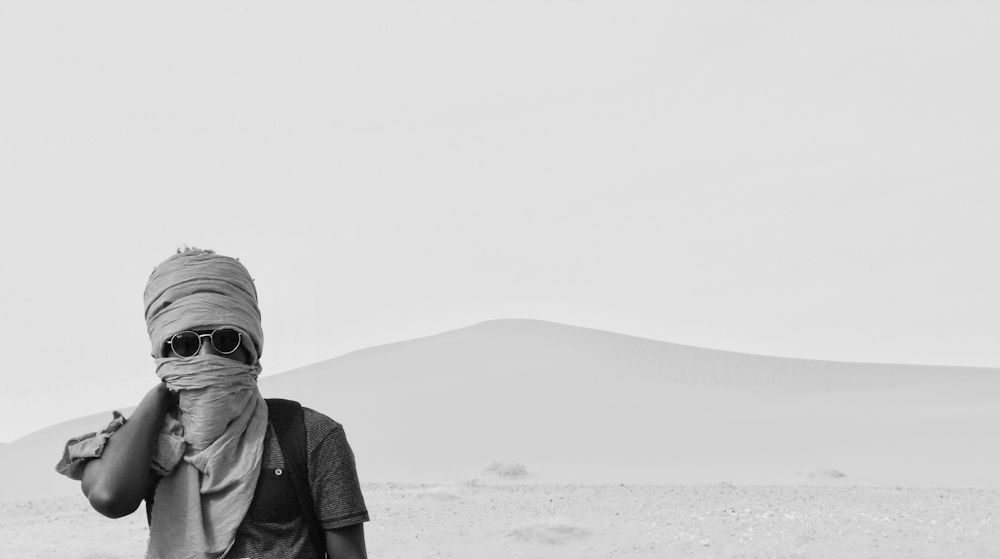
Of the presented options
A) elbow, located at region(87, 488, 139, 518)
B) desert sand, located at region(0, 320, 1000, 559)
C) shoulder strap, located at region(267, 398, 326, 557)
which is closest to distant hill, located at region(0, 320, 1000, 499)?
desert sand, located at region(0, 320, 1000, 559)

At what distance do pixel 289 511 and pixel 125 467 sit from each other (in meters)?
0.43

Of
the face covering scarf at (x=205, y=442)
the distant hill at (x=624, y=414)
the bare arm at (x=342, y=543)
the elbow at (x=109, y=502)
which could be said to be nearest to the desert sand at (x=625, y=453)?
the distant hill at (x=624, y=414)

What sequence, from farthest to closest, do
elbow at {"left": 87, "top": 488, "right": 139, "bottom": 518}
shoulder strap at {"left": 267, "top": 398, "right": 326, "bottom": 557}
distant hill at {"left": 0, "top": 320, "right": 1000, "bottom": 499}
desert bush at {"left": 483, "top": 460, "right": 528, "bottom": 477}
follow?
distant hill at {"left": 0, "top": 320, "right": 1000, "bottom": 499}, desert bush at {"left": 483, "top": 460, "right": 528, "bottom": 477}, shoulder strap at {"left": 267, "top": 398, "right": 326, "bottom": 557}, elbow at {"left": 87, "top": 488, "right": 139, "bottom": 518}

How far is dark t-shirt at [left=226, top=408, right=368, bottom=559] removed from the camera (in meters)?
2.78

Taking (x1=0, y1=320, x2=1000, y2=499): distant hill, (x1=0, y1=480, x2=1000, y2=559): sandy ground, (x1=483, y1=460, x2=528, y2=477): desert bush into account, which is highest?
(x1=0, y1=320, x2=1000, y2=499): distant hill

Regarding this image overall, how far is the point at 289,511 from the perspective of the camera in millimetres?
2803

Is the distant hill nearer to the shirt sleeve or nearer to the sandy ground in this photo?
the sandy ground

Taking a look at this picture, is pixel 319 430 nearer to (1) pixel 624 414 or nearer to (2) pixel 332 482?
(2) pixel 332 482

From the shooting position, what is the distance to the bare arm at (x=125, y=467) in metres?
2.69

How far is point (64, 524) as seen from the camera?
53.9 feet

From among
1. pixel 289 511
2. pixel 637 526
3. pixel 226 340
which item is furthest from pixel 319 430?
pixel 637 526

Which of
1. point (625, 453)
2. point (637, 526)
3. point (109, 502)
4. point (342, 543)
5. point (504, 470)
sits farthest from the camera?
point (625, 453)

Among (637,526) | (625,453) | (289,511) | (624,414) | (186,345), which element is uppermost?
(624,414)

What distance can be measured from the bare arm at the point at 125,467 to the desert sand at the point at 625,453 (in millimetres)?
10239
